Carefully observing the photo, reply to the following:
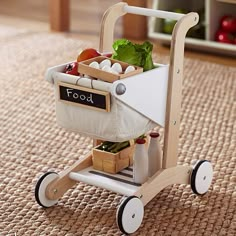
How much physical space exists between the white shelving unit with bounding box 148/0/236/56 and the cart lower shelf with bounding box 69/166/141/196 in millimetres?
1231

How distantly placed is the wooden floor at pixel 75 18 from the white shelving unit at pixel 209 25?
0.12 feet

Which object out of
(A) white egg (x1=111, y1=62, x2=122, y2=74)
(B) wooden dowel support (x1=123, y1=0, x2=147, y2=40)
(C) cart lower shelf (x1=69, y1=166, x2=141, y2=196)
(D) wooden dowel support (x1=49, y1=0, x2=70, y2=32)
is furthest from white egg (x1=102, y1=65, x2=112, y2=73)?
(D) wooden dowel support (x1=49, y1=0, x2=70, y2=32)

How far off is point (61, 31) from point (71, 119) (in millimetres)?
1626

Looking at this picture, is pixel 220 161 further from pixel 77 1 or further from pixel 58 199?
pixel 77 1

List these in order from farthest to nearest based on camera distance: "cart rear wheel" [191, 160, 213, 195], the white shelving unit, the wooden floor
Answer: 1. the wooden floor
2. the white shelving unit
3. "cart rear wheel" [191, 160, 213, 195]

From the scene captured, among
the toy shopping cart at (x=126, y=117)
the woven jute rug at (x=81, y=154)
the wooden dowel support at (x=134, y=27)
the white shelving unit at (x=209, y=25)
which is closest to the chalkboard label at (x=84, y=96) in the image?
the toy shopping cart at (x=126, y=117)

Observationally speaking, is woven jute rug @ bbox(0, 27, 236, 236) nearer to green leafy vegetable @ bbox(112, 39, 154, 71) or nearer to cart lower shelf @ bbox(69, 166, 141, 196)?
cart lower shelf @ bbox(69, 166, 141, 196)

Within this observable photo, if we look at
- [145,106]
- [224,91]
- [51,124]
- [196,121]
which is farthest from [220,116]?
[145,106]

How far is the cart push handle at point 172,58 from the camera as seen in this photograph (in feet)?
4.85

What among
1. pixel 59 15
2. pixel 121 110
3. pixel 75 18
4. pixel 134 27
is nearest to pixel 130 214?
pixel 121 110

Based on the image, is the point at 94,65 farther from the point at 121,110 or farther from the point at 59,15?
the point at 59,15

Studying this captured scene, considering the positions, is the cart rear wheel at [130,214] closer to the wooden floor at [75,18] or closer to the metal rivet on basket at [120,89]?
the metal rivet on basket at [120,89]

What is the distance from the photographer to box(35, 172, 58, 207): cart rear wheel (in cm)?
154

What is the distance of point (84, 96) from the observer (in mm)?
1416
